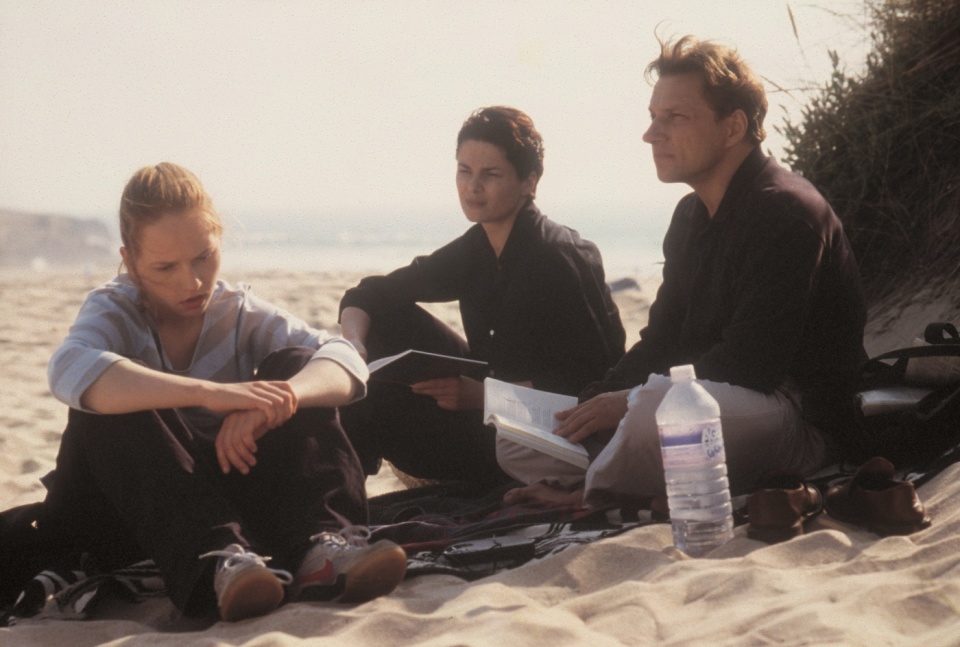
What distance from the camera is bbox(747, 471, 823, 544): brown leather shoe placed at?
3.45 m

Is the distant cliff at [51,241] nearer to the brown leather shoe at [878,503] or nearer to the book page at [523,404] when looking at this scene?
the book page at [523,404]

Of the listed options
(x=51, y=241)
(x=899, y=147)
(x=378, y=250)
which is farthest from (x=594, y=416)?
(x=51, y=241)

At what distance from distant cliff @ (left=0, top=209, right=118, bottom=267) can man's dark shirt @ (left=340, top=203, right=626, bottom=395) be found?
34.4m

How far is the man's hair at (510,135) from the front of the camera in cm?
533

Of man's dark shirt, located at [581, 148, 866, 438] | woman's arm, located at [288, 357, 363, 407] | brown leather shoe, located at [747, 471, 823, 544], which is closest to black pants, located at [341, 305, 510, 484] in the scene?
man's dark shirt, located at [581, 148, 866, 438]

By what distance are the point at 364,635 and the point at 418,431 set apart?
2.15 meters

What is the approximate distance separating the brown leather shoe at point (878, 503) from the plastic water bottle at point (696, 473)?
0.33 metres

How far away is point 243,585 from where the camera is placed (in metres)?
3.11

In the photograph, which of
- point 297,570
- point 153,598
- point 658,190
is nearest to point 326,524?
point 297,570

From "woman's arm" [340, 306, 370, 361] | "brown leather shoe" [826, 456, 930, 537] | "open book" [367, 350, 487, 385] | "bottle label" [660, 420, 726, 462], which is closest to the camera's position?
"brown leather shoe" [826, 456, 930, 537]

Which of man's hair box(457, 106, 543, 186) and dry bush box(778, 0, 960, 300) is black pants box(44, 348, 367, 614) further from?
dry bush box(778, 0, 960, 300)

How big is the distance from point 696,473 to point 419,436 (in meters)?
1.89

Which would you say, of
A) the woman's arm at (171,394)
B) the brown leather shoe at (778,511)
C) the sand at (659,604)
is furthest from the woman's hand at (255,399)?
the brown leather shoe at (778,511)

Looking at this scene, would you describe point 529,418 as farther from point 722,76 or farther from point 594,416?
point 722,76
